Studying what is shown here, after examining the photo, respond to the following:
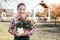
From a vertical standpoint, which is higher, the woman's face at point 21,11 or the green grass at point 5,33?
the woman's face at point 21,11

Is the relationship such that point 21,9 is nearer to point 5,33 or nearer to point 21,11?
point 21,11

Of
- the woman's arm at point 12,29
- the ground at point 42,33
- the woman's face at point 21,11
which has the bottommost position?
the ground at point 42,33

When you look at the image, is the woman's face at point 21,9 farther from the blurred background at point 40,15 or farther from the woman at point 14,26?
the blurred background at point 40,15

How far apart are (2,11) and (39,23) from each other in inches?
16.2

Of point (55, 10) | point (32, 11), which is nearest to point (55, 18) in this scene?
point (55, 10)

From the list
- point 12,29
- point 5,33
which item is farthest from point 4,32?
point 12,29

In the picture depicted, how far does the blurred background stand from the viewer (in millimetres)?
2301

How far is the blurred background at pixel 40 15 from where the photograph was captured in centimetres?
230

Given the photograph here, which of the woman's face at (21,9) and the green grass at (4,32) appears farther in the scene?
the green grass at (4,32)

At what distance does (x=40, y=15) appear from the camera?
7.63 ft

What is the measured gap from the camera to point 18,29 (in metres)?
2.12

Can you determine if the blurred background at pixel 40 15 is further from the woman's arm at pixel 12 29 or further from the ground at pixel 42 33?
the woman's arm at pixel 12 29

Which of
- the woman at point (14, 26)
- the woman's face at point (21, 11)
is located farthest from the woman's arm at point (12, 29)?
the woman's face at point (21, 11)

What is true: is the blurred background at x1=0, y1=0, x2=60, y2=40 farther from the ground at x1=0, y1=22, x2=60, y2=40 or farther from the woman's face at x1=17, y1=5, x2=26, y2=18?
the woman's face at x1=17, y1=5, x2=26, y2=18
